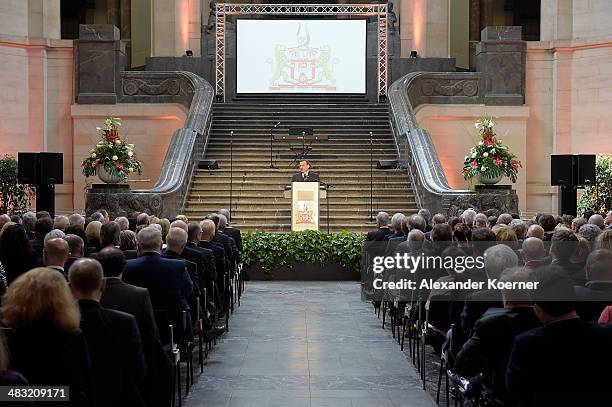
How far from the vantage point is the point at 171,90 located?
27938 millimetres

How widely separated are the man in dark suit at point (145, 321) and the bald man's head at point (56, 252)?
884 millimetres

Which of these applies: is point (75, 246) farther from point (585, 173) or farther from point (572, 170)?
point (585, 173)

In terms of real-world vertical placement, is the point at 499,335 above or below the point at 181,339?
above

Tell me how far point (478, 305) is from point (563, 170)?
11.7 metres

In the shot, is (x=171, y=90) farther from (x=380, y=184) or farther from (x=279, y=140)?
(x=380, y=184)

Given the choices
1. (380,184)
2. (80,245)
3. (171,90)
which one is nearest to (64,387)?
(80,245)

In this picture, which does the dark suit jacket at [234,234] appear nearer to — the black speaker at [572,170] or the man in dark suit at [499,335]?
the black speaker at [572,170]

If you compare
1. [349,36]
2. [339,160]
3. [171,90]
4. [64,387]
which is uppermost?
[349,36]

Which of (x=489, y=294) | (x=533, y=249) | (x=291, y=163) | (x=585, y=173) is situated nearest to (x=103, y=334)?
(x=489, y=294)

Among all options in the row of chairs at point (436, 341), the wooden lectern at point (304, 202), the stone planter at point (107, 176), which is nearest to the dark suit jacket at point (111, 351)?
the row of chairs at point (436, 341)

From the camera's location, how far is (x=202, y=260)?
417 inches

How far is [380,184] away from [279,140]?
3413 mm

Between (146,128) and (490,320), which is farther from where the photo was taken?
(146,128)

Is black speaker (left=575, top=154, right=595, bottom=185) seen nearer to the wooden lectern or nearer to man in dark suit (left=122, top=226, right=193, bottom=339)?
the wooden lectern
